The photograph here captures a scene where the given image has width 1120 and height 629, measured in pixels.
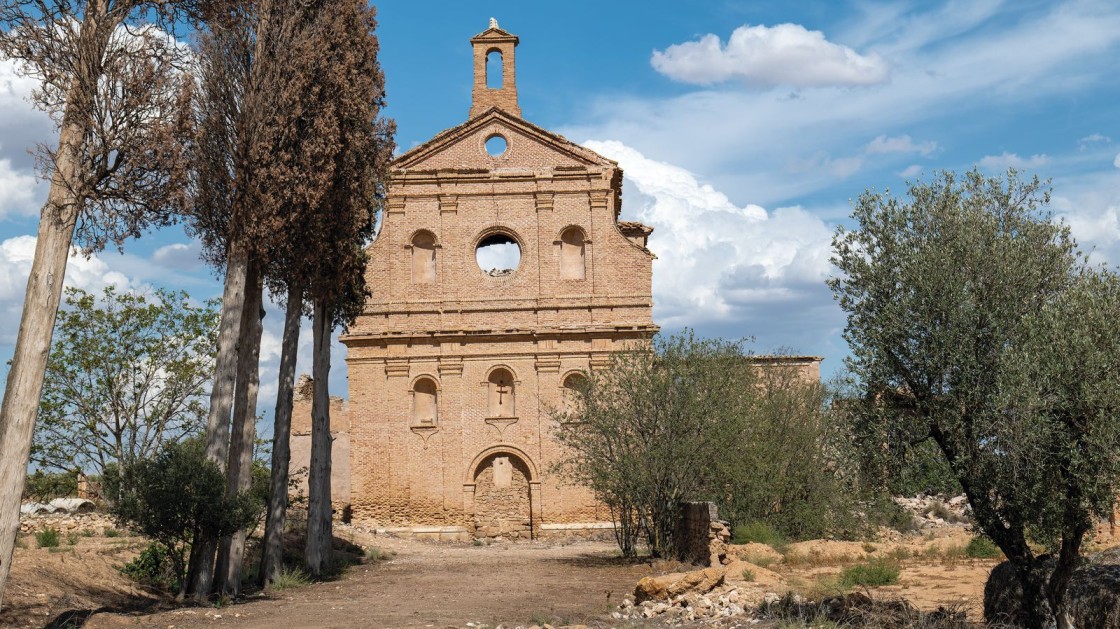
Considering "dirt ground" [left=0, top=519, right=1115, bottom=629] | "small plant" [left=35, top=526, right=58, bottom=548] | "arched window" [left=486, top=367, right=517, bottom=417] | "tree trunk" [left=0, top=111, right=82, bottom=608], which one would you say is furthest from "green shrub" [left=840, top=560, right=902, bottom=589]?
"arched window" [left=486, top=367, right=517, bottom=417]

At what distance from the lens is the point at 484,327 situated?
33781mm

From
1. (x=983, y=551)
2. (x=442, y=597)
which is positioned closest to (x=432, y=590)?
(x=442, y=597)

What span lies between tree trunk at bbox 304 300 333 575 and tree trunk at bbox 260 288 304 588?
4.93 feet

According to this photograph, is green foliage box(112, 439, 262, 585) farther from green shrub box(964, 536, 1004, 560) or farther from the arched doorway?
the arched doorway

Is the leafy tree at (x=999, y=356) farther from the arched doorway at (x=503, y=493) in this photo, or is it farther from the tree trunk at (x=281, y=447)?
the arched doorway at (x=503, y=493)

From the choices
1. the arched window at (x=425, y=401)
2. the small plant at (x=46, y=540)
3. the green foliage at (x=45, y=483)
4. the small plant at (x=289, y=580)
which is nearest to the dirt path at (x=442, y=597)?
the small plant at (x=289, y=580)

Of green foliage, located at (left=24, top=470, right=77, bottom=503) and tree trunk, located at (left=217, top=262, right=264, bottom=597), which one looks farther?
green foliage, located at (left=24, top=470, right=77, bottom=503)

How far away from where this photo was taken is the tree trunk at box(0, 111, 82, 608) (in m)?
11.5

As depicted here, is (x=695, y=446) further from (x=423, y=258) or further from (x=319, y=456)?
(x=423, y=258)

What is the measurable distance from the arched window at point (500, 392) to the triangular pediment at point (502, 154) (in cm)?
681

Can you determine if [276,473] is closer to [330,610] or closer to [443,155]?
[330,610]

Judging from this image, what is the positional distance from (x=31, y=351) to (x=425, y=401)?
2259 centimetres

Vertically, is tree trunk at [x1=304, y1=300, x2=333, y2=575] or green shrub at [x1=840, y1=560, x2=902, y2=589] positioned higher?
tree trunk at [x1=304, y1=300, x2=333, y2=575]

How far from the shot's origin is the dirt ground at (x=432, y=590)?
13.8 meters
